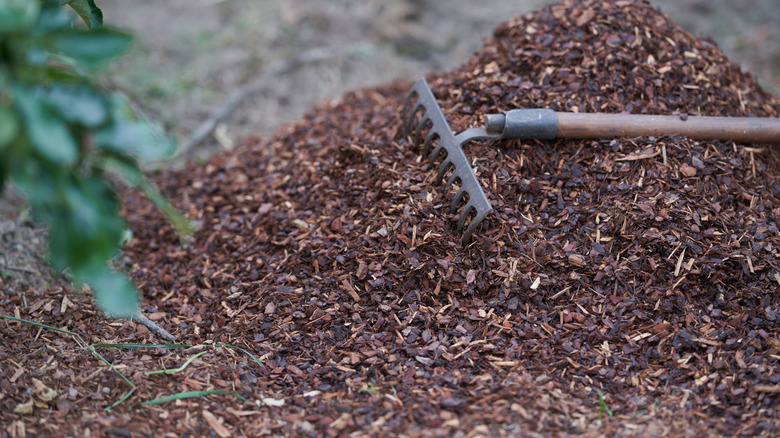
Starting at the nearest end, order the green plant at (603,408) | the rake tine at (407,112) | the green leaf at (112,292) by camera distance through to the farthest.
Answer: the green leaf at (112,292) → the green plant at (603,408) → the rake tine at (407,112)

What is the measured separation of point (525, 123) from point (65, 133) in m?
2.04

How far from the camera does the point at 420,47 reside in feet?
19.7

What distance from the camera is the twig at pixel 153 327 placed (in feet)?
8.72

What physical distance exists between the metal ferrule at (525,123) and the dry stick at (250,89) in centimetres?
270

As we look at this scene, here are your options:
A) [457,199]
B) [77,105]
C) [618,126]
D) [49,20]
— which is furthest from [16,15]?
[618,126]

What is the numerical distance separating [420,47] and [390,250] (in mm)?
3715

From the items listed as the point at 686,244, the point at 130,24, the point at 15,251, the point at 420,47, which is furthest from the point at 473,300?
the point at 130,24

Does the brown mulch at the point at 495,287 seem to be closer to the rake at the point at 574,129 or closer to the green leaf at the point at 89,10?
the rake at the point at 574,129

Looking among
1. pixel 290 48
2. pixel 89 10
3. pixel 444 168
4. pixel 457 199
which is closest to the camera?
pixel 89 10

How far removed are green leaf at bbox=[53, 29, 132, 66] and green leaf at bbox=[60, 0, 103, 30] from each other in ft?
2.48

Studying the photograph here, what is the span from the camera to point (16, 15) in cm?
161

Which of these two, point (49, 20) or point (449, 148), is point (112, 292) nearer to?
point (49, 20)

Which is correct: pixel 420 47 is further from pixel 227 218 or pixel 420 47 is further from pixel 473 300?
pixel 473 300

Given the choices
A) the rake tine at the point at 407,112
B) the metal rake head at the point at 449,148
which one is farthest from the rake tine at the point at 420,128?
the rake tine at the point at 407,112
